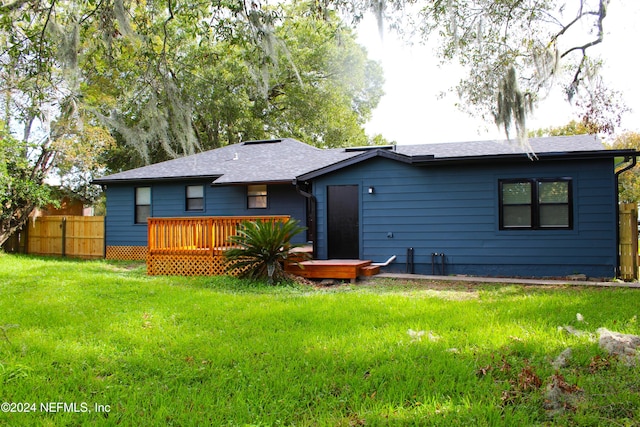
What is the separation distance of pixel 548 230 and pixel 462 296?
3612 mm

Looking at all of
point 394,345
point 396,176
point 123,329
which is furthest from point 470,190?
point 123,329

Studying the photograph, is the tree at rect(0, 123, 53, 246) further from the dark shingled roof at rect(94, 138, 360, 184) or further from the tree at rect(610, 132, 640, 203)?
the tree at rect(610, 132, 640, 203)

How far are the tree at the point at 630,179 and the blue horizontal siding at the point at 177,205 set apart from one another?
2191cm

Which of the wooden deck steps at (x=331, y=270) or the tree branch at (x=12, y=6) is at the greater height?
the tree branch at (x=12, y=6)

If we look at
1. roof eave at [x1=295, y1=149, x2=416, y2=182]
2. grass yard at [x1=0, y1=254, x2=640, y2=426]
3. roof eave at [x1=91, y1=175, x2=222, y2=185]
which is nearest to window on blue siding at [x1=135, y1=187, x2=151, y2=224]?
roof eave at [x1=91, y1=175, x2=222, y2=185]

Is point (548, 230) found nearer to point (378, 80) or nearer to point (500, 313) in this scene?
point (500, 313)

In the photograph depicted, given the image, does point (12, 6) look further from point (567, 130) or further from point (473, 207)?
point (567, 130)

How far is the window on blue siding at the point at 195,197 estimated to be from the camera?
14.7 metres

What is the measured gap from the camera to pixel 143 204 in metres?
15.6

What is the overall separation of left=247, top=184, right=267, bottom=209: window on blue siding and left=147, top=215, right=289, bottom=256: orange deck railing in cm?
335

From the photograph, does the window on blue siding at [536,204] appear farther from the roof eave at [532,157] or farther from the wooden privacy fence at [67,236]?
the wooden privacy fence at [67,236]

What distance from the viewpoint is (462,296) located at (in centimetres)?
750

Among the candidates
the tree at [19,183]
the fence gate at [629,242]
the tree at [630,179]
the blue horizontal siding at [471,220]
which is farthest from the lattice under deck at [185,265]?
the tree at [630,179]

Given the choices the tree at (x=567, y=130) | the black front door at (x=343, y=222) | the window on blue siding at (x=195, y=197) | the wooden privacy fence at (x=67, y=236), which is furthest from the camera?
the tree at (x=567, y=130)
